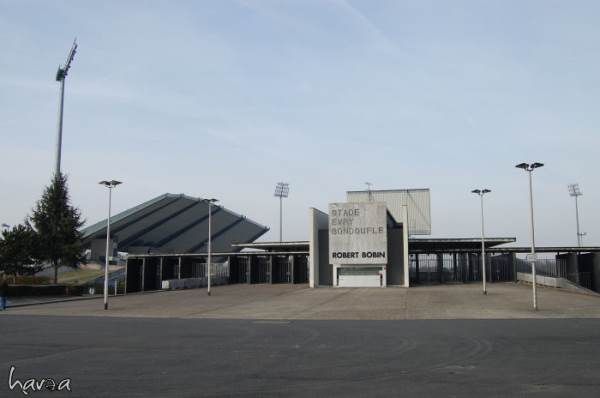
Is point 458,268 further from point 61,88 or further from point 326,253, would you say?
point 61,88

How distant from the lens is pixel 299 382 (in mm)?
10656

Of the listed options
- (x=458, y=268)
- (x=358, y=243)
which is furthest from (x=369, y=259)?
(x=458, y=268)

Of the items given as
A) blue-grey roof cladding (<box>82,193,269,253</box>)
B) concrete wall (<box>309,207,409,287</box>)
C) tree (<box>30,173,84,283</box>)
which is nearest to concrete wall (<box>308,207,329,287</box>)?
concrete wall (<box>309,207,409,287</box>)

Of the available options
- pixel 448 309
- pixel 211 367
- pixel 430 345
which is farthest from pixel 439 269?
pixel 211 367

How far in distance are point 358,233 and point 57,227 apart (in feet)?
102

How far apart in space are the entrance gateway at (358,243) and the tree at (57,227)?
26.6m

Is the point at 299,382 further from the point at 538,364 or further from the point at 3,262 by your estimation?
the point at 3,262

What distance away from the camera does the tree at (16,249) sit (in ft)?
172

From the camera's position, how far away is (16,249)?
172 feet

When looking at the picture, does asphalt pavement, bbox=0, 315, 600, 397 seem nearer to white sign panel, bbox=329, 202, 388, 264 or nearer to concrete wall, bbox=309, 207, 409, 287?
white sign panel, bbox=329, 202, 388, 264

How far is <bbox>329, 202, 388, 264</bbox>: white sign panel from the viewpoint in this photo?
191ft

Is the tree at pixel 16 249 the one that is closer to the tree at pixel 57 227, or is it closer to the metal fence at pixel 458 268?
the tree at pixel 57 227

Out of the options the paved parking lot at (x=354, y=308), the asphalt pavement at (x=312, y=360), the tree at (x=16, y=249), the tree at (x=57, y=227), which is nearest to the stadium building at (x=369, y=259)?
the tree at (x=57, y=227)

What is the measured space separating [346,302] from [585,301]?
1556 cm
